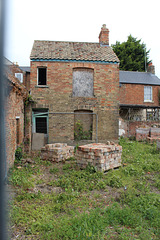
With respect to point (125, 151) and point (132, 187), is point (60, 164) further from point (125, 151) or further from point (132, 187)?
point (125, 151)

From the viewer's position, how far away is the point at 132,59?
3197 cm

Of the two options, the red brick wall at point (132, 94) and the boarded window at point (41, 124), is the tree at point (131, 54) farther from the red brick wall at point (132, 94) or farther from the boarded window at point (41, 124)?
the boarded window at point (41, 124)

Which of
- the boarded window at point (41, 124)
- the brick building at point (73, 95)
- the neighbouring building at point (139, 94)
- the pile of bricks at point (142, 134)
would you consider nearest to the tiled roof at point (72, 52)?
the brick building at point (73, 95)

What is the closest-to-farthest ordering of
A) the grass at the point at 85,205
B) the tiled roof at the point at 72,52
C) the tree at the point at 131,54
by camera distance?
the grass at the point at 85,205 → the tiled roof at the point at 72,52 → the tree at the point at 131,54

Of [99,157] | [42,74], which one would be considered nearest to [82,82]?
[42,74]

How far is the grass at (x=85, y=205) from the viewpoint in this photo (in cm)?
338

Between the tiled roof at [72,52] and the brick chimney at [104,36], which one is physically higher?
the brick chimney at [104,36]

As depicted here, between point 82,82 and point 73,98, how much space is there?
Answer: 54.9 inches

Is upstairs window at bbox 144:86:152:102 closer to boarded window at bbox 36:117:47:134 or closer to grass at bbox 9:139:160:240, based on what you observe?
boarded window at bbox 36:117:47:134

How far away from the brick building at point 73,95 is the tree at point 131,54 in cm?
1948

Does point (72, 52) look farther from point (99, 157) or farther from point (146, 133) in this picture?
point (146, 133)

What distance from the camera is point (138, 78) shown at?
78.1ft

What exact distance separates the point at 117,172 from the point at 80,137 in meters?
5.55

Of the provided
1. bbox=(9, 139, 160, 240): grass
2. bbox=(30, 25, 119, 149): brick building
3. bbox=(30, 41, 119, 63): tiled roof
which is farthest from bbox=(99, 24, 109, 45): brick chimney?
bbox=(9, 139, 160, 240): grass
